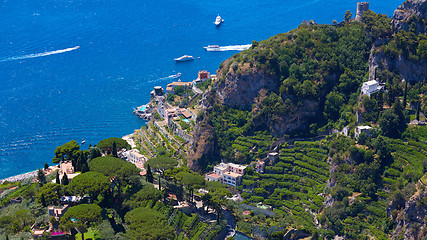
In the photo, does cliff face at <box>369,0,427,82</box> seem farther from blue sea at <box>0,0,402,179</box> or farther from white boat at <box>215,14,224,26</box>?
white boat at <box>215,14,224,26</box>

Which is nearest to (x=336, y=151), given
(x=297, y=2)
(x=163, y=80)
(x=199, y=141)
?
(x=199, y=141)

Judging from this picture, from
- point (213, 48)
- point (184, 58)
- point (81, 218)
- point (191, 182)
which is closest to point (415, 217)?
point (191, 182)

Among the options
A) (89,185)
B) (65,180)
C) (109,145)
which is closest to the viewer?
(89,185)

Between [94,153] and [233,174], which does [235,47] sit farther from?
[94,153]

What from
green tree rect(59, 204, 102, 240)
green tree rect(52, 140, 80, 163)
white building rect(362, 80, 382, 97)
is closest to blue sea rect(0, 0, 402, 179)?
green tree rect(52, 140, 80, 163)

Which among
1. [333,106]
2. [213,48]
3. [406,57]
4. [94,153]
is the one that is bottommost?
[94,153]

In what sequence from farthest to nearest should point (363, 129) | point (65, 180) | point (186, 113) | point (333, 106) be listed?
point (186, 113) < point (333, 106) < point (363, 129) < point (65, 180)
